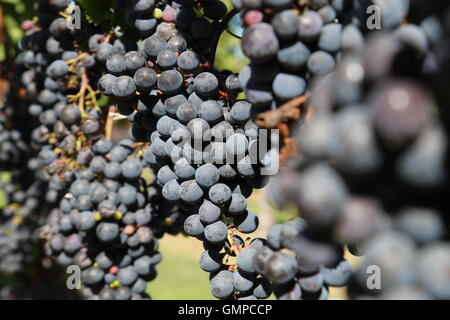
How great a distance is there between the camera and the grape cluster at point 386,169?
0.52 metres

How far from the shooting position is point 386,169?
558 millimetres

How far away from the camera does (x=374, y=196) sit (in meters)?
0.57

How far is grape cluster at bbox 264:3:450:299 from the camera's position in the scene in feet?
1.69

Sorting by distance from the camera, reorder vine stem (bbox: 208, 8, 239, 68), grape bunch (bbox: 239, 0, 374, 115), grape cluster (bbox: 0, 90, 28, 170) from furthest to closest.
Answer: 1. grape cluster (bbox: 0, 90, 28, 170)
2. vine stem (bbox: 208, 8, 239, 68)
3. grape bunch (bbox: 239, 0, 374, 115)

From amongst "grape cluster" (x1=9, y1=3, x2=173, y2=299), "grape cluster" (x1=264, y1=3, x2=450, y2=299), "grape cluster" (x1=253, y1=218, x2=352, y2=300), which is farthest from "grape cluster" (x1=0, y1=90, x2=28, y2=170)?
"grape cluster" (x1=264, y1=3, x2=450, y2=299)

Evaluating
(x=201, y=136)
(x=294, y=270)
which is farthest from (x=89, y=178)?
(x=294, y=270)

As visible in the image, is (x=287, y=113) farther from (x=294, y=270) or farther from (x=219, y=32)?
(x=219, y=32)

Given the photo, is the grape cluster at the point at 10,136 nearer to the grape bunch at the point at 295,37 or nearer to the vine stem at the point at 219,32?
the vine stem at the point at 219,32

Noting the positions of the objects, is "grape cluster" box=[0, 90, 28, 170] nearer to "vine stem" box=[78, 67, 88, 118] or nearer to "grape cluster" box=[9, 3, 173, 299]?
"grape cluster" box=[9, 3, 173, 299]

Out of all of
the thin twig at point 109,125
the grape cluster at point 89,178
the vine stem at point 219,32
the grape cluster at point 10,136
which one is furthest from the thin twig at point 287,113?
the grape cluster at point 10,136

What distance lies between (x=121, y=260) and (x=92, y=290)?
17 cm
